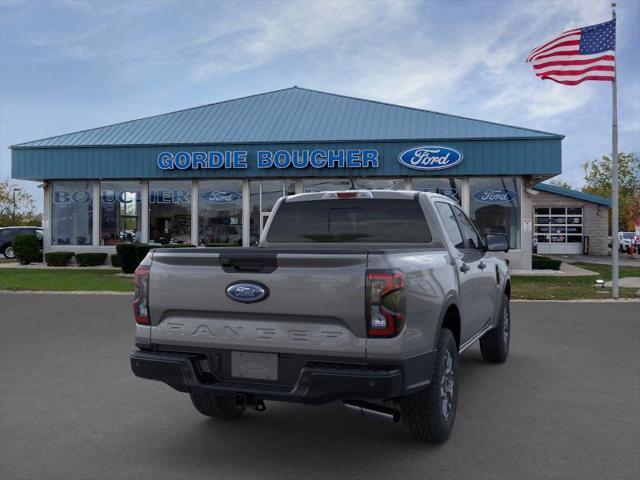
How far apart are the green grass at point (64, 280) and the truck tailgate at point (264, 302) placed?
1222 centimetres

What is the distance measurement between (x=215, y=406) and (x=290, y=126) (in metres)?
21.6

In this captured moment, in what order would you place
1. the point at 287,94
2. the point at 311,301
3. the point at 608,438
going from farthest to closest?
the point at 287,94, the point at 608,438, the point at 311,301

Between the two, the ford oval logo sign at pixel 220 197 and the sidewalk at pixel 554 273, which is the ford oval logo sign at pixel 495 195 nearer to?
the sidewalk at pixel 554 273

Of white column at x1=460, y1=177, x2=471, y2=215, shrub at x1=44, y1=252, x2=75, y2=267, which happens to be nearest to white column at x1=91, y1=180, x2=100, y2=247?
shrub at x1=44, y1=252, x2=75, y2=267

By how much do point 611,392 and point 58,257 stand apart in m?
23.5

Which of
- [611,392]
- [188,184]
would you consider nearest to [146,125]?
[188,184]

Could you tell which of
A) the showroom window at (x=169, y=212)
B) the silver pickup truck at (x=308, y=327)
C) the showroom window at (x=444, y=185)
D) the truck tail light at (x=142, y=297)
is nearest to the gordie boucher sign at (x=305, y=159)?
the showroom window at (x=444, y=185)

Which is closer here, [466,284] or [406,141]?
[466,284]

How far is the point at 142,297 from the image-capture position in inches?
171

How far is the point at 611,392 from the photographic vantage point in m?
5.96

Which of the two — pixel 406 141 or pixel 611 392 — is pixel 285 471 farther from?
pixel 406 141

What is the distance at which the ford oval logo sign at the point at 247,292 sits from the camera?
12.9 feet

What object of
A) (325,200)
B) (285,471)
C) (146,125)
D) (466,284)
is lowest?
(285,471)

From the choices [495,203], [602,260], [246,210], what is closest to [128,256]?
[246,210]
